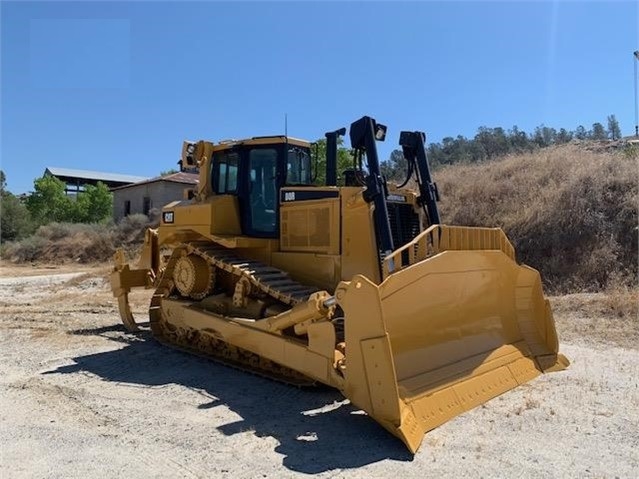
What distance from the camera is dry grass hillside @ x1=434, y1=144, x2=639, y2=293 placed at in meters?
14.0

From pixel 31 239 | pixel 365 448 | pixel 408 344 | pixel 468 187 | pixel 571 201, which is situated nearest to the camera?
pixel 365 448

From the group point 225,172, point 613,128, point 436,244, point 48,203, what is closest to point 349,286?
point 436,244

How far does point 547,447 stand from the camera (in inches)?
179

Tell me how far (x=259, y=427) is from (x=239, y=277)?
8.81 ft

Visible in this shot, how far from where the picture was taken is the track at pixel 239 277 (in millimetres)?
6539

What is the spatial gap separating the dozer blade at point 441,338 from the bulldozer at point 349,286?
0.05 feet

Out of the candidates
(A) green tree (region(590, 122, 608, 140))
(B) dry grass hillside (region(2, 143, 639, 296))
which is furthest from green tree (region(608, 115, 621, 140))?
(B) dry grass hillside (region(2, 143, 639, 296))

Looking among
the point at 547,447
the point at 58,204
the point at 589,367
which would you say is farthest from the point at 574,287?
the point at 58,204

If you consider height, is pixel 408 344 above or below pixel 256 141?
below

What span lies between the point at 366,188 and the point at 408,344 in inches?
79.3

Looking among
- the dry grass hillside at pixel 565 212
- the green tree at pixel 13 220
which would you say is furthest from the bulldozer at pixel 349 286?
the green tree at pixel 13 220

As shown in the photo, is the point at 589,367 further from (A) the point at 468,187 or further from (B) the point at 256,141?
(A) the point at 468,187

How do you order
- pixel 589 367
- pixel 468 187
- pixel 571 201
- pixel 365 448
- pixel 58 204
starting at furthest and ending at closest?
pixel 58 204
pixel 468 187
pixel 571 201
pixel 589 367
pixel 365 448

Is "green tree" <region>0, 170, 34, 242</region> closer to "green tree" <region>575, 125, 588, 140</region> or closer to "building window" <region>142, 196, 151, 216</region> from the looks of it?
"building window" <region>142, 196, 151, 216</region>
